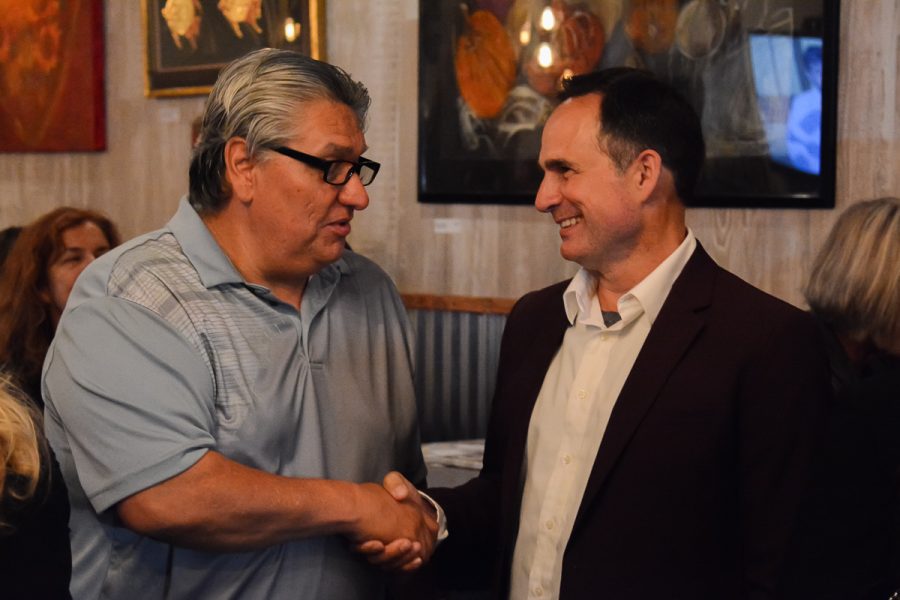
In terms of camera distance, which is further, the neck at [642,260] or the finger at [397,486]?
the neck at [642,260]

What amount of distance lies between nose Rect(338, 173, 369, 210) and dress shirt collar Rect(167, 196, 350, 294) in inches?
9.6

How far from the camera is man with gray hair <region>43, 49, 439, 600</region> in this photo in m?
2.03

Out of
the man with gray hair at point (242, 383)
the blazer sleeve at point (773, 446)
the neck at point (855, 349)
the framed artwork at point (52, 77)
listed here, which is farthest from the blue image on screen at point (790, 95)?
the framed artwork at point (52, 77)

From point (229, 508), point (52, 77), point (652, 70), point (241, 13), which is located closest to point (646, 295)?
point (229, 508)

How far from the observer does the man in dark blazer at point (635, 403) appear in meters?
2.18

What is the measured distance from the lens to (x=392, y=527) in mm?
2271

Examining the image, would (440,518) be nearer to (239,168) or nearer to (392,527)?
(392,527)

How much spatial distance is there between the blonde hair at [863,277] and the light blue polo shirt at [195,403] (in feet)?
4.51

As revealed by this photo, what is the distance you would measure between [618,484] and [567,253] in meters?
0.54

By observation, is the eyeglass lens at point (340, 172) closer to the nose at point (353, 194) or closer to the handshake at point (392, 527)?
the nose at point (353, 194)

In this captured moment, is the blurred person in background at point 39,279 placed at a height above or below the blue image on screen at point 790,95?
below

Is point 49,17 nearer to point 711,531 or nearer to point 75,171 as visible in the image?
point 75,171

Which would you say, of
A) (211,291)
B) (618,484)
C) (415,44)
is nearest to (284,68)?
(211,291)

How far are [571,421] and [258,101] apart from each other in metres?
0.91
